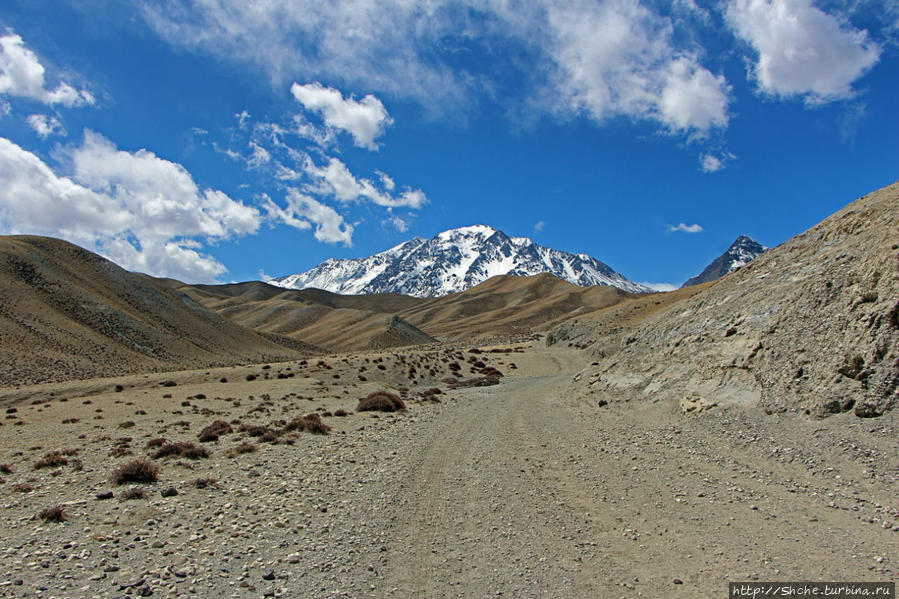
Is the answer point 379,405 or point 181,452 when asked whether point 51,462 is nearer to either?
point 181,452

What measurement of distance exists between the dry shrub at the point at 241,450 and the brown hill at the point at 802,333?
1621 centimetres

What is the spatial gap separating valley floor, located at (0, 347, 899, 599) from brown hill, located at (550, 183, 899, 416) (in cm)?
136

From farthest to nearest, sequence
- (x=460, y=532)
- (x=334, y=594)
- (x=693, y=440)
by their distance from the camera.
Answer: (x=693, y=440)
(x=460, y=532)
(x=334, y=594)

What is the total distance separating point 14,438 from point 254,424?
905 centimetres

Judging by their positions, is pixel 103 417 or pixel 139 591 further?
pixel 103 417

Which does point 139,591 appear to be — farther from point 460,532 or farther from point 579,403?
point 579,403

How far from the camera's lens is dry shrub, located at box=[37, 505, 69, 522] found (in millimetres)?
9578

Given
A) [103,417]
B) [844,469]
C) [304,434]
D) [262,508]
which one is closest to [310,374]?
[103,417]

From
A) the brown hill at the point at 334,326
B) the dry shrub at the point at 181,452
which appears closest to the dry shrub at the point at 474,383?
the dry shrub at the point at 181,452

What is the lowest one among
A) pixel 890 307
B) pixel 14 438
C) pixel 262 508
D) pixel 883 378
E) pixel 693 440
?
pixel 14 438

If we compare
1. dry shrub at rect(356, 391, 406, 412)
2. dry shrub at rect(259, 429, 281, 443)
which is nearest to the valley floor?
dry shrub at rect(259, 429, 281, 443)

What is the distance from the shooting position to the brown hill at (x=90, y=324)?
49500mm

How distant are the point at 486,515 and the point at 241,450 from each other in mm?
9901

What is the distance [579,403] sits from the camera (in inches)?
1015
